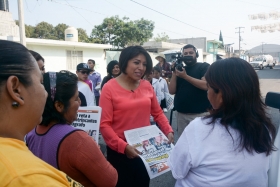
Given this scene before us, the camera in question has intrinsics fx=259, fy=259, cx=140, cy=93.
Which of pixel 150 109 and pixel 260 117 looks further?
pixel 150 109

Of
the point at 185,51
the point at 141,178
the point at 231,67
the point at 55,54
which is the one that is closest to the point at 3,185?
the point at 231,67

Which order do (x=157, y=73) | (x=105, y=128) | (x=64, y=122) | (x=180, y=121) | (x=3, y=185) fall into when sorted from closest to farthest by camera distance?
(x=3, y=185) < (x=64, y=122) < (x=105, y=128) < (x=180, y=121) < (x=157, y=73)

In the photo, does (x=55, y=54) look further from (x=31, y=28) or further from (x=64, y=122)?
(x=31, y=28)

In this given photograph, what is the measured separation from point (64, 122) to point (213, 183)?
846mm

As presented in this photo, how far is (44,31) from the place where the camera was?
37219 mm

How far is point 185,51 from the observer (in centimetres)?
343

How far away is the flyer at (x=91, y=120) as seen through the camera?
6.51 feet

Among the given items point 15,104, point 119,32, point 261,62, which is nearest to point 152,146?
point 15,104

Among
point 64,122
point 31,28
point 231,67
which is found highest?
point 31,28

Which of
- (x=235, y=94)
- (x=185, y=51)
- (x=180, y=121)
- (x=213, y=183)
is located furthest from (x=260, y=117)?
(x=185, y=51)

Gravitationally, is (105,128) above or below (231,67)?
below

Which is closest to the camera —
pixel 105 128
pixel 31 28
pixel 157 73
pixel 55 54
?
pixel 105 128

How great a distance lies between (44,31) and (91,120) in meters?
38.7

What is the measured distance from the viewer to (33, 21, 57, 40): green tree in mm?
36862
